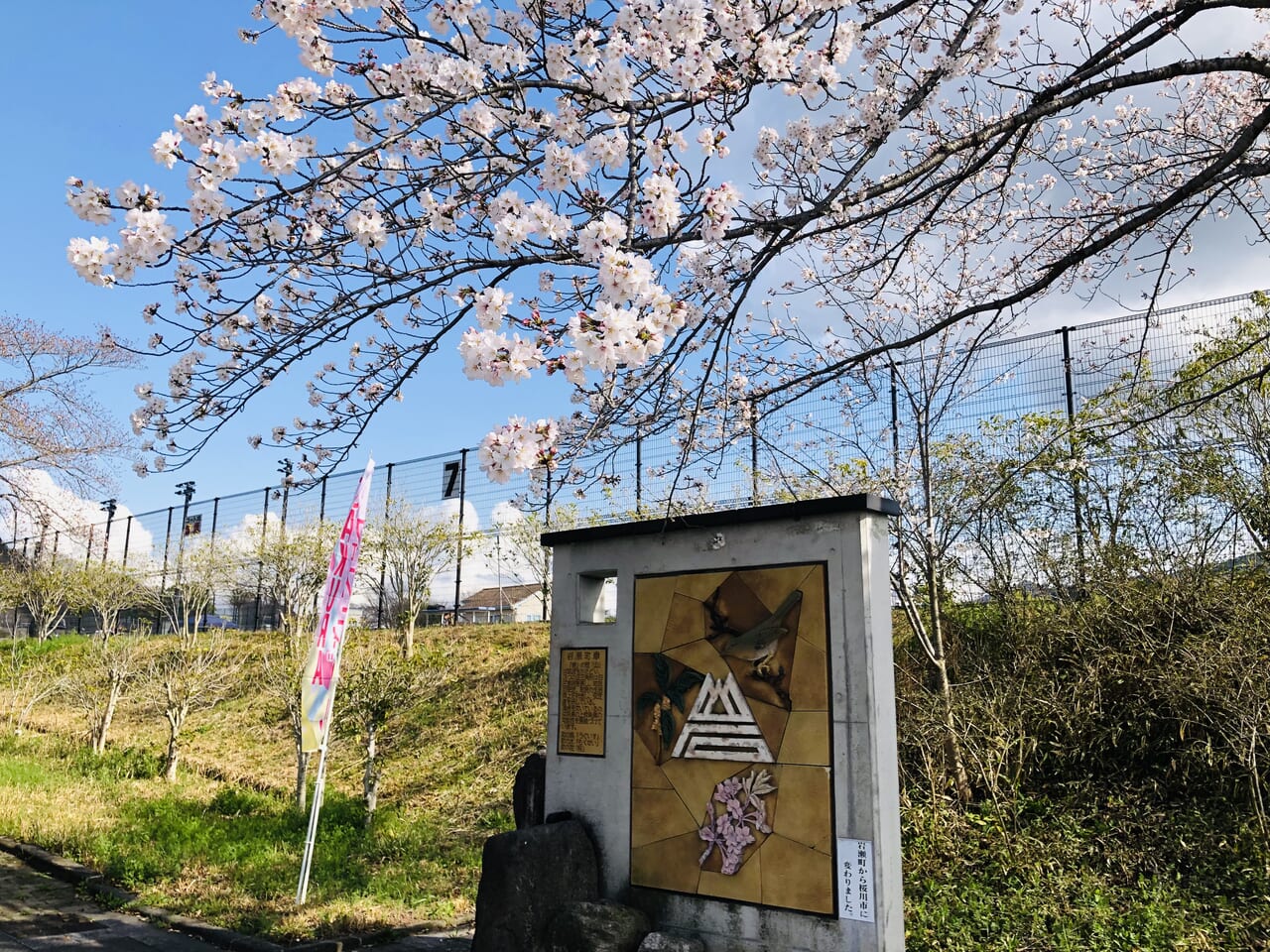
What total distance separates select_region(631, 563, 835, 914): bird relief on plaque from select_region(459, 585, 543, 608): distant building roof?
8.51 m

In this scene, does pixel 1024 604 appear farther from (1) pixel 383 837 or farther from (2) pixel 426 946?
(1) pixel 383 837

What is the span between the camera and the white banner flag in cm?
588

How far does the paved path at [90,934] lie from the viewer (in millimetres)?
4938

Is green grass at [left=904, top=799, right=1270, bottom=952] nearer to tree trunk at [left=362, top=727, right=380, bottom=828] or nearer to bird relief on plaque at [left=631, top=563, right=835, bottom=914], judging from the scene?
bird relief on plaque at [left=631, top=563, right=835, bottom=914]

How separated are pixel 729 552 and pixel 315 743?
329 cm

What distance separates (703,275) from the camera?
3.67 m

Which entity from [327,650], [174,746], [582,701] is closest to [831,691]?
[582,701]

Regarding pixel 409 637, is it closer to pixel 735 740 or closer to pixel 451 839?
pixel 451 839

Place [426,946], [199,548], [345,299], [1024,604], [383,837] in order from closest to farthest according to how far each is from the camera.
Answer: [345,299] → [426,946] → [1024,604] → [383,837] → [199,548]

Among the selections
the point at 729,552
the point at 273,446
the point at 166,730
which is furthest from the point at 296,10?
the point at 166,730

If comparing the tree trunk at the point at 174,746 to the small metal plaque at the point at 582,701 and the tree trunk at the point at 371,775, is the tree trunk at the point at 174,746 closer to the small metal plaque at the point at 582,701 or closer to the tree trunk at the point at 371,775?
the tree trunk at the point at 371,775

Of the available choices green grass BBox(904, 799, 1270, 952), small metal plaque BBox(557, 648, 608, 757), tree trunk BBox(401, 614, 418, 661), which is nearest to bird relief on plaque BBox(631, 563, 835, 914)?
small metal plaque BBox(557, 648, 608, 757)

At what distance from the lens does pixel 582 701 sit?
4.70 meters

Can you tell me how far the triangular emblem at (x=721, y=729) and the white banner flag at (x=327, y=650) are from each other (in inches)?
108
